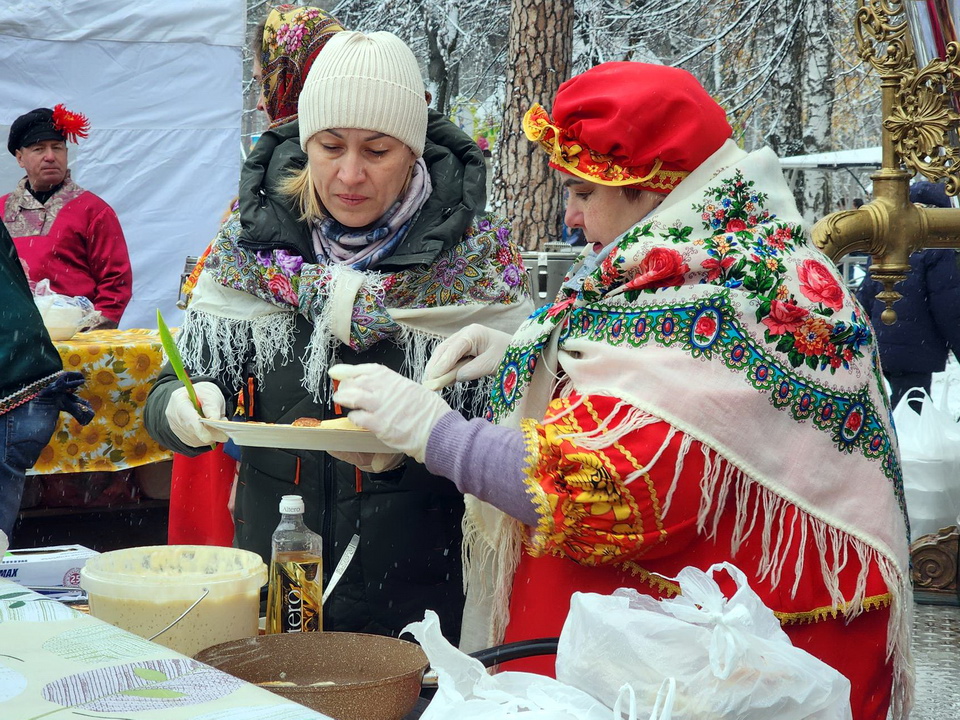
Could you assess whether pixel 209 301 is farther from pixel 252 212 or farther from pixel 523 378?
pixel 523 378

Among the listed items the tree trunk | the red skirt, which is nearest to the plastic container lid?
the red skirt

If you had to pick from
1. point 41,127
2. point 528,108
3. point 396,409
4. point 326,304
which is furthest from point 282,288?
point 528,108

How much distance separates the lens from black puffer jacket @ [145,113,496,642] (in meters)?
2.26

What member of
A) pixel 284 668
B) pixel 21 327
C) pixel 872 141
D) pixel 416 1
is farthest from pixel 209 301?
A: pixel 872 141

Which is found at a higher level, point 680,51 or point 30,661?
point 680,51

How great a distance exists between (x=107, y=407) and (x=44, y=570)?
12.3 feet

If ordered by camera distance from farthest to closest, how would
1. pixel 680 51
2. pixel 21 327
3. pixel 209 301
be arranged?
pixel 680 51, pixel 21 327, pixel 209 301

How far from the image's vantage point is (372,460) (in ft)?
6.98

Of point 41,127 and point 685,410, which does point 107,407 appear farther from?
point 685,410

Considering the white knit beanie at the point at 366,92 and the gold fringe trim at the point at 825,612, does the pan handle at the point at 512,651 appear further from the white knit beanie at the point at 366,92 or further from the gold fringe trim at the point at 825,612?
the white knit beanie at the point at 366,92

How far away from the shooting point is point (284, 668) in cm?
146

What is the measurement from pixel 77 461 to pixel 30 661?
459 cm

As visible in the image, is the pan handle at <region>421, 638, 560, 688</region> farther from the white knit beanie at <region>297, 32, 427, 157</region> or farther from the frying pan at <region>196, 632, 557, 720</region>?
the white knit beanie at <region>297, 32, 427, 157</region>

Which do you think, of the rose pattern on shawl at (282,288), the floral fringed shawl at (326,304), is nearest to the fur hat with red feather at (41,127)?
the floral fringed shawl at (326,304)
